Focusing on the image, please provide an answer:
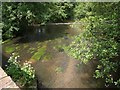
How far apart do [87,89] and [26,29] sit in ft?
28.6

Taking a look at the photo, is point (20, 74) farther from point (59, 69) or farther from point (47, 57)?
point (47, 57)

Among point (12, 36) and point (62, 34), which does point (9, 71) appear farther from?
point (62, 34)

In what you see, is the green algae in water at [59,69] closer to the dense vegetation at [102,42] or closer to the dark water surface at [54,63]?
the dark water surface at [54,63]

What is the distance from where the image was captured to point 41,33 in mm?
15586

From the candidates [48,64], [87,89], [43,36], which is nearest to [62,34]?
[43,36]

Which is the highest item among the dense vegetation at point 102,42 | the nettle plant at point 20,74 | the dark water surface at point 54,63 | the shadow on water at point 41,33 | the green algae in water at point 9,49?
the dense vegetation at point 102,42

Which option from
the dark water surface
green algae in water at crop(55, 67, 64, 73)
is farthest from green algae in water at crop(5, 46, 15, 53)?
green algae in water at crop(55, 67, 64, 73)

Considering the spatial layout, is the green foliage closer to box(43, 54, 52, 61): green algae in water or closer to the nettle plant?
the nettle plant

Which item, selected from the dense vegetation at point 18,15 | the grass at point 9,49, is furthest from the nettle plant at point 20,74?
the dense vegetation at point 18,15

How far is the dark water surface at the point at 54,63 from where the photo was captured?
799 centimetres

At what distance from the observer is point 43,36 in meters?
14.6

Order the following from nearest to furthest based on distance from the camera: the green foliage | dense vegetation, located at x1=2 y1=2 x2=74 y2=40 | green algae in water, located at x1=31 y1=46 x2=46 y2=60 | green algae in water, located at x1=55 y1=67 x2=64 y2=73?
1. the green foliage
2. green algae in water, located at x1=55 y1=67 x2=64 y2=73
3. green algae in water, located at x1=31 y1=46 x2=46 y2=60
4. dense vegetation, located at x1=2 y1=2 x2=74 y2=40

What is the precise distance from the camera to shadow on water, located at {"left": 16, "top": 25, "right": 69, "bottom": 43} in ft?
45.2

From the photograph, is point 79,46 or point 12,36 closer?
point 79,46
